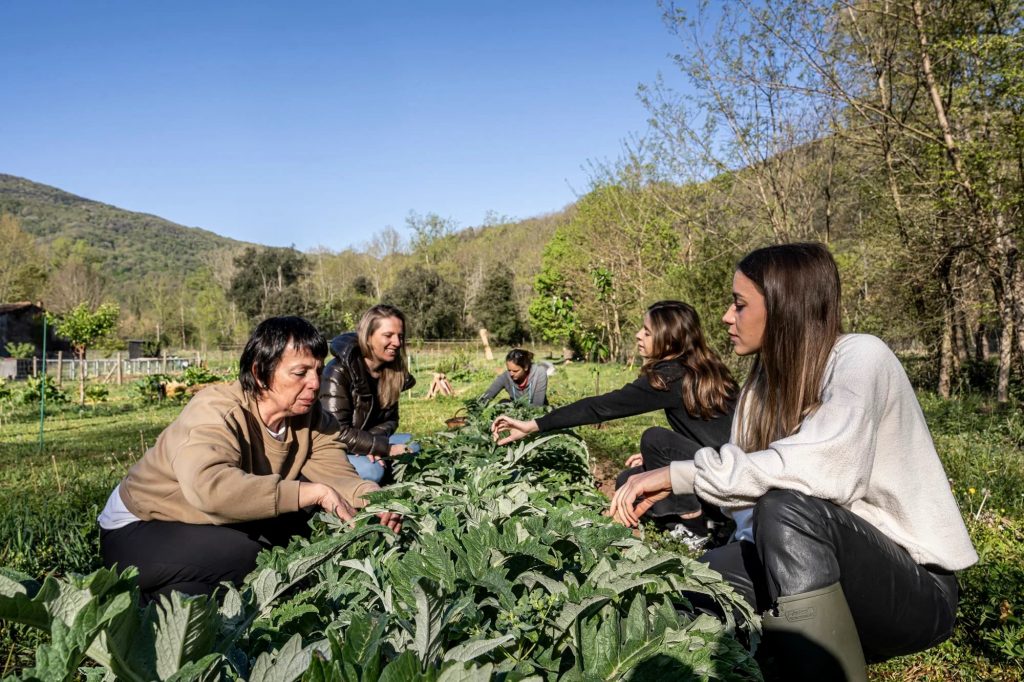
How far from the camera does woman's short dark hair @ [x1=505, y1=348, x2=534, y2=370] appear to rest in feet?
21.3

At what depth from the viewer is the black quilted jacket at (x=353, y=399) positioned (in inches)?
163

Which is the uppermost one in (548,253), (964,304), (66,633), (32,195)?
(32,195)

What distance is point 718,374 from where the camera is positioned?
12.4 ft

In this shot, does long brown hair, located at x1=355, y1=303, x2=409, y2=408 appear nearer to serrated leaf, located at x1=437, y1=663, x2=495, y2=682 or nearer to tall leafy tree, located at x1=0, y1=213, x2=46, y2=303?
serrated leaf, located at x1=437, y1=663, x2=495, y2=682

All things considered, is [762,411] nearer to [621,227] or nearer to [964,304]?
[964,304]

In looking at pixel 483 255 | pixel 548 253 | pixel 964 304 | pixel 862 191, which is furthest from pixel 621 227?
pixel 483 255

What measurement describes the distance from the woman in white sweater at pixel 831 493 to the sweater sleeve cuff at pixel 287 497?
1398 mm

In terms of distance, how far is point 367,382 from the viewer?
4.47 metres

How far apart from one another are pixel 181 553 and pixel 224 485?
409mm

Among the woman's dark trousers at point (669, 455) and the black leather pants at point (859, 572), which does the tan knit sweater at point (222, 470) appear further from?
the woman's dark trousers at point (669, 455)

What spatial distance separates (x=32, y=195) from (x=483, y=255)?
148 meters

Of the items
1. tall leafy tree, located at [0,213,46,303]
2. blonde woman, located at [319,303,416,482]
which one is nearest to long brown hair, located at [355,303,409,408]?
blonde woman, located at [319,303,416,482]

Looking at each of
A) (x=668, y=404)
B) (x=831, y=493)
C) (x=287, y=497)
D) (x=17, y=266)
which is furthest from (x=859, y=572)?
(x=17, y=266)

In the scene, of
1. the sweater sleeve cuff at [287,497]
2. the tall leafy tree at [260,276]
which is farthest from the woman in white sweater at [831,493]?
the tall leafy tree at [260,276]
